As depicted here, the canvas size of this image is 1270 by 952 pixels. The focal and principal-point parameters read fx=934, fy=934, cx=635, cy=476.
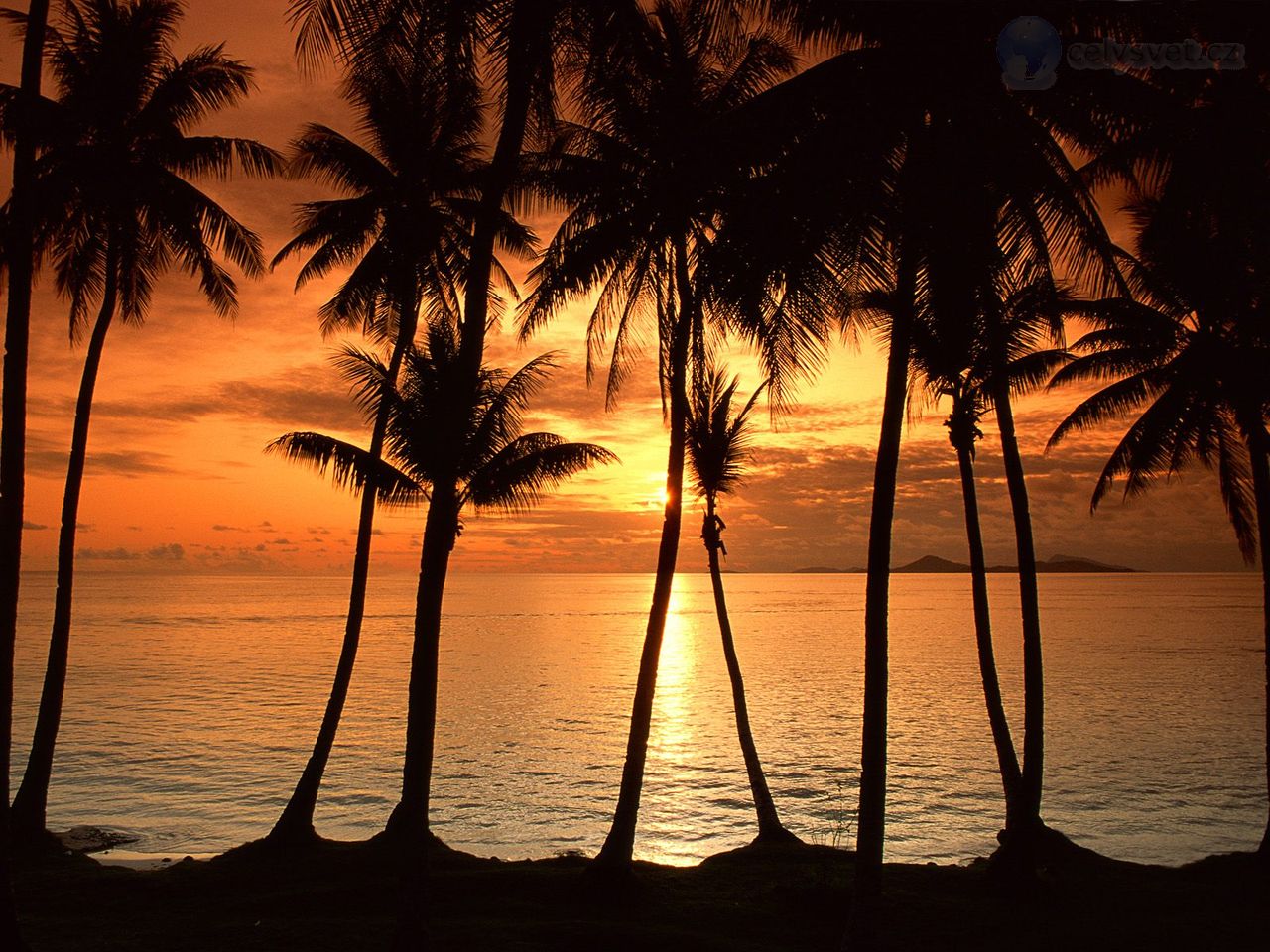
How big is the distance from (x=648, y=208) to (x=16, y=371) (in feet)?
23.0

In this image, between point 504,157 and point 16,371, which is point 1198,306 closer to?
point 504,157

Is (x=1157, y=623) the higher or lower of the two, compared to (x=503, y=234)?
lower

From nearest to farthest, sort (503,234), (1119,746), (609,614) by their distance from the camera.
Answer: (503,234) → (1119,746) → (609,614)

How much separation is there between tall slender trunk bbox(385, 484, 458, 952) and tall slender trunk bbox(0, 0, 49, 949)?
10.8 feet

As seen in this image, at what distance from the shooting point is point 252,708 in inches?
1586

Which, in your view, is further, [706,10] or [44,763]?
[44,763]

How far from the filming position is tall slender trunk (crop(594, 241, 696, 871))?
39.0 feet

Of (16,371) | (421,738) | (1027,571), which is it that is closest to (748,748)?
(1027,571)

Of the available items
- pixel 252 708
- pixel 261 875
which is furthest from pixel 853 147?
pixel 252 708

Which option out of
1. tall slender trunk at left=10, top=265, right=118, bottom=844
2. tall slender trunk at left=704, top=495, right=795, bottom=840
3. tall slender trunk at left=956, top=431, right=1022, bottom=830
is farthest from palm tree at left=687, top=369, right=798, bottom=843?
tall slender trunk at left=10, top=265, right=118, bottom=844

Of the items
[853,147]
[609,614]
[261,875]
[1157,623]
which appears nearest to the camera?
[853,147]

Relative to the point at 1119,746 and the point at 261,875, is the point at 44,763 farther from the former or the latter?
the point at 1119,746

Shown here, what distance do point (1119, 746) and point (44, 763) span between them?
31094 millimetres

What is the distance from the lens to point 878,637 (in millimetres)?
9039
